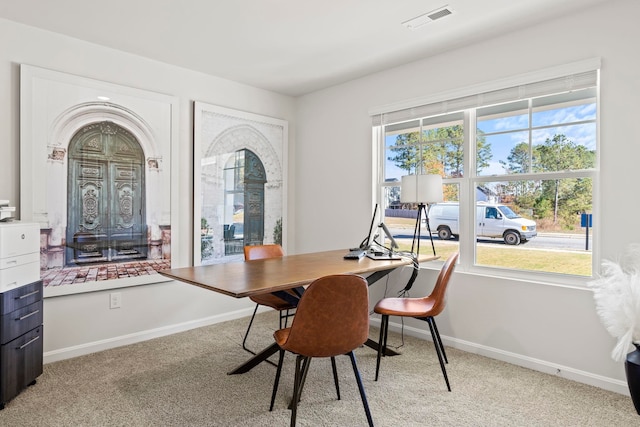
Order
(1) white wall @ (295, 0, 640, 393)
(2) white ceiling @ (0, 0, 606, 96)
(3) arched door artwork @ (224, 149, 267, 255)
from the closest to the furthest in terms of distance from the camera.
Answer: (1) white wall @ (295, 0, 640, 393) < (2) white ceiling @ (0, 0, 606, 96) < (3) arched door artwork @ (224, 149, 267, 255)

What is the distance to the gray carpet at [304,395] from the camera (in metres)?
2.18

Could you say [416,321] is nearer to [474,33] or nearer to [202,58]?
[474,33]

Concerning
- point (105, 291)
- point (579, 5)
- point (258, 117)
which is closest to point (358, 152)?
point (258, 117)

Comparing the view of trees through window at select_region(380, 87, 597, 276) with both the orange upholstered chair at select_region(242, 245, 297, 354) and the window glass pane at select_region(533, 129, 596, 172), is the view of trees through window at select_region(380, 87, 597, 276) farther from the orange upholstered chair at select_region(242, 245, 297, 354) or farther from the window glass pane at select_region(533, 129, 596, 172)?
the orange upholstered chair at select_region(242, 245, 297, 354)

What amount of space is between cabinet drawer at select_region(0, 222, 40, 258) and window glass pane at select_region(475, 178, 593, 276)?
11.0 ft

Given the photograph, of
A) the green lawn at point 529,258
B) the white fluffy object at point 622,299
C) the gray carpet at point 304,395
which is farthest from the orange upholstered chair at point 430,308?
the white fluffy object at point 622,299

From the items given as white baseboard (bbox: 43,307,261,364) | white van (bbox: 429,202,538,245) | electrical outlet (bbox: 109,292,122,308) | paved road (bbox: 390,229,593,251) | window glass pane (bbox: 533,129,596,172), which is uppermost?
window glass pane (bbox: 533,129,596,172)

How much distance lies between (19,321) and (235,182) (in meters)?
2.30

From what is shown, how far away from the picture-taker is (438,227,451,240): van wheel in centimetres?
352

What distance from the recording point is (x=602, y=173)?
261cm

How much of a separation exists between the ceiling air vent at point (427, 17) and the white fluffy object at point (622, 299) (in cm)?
198

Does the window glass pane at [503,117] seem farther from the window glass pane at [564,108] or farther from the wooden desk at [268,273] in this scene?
the wooden desk at [268,273]

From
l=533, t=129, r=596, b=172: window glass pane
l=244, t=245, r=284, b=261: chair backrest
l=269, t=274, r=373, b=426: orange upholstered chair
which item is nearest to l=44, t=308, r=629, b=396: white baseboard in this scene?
l=244, t=245, r=284, b=261: chair backrest

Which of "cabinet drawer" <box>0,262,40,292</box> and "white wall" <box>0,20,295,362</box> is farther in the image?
"white wall" <box>0,20,295,362</box>
